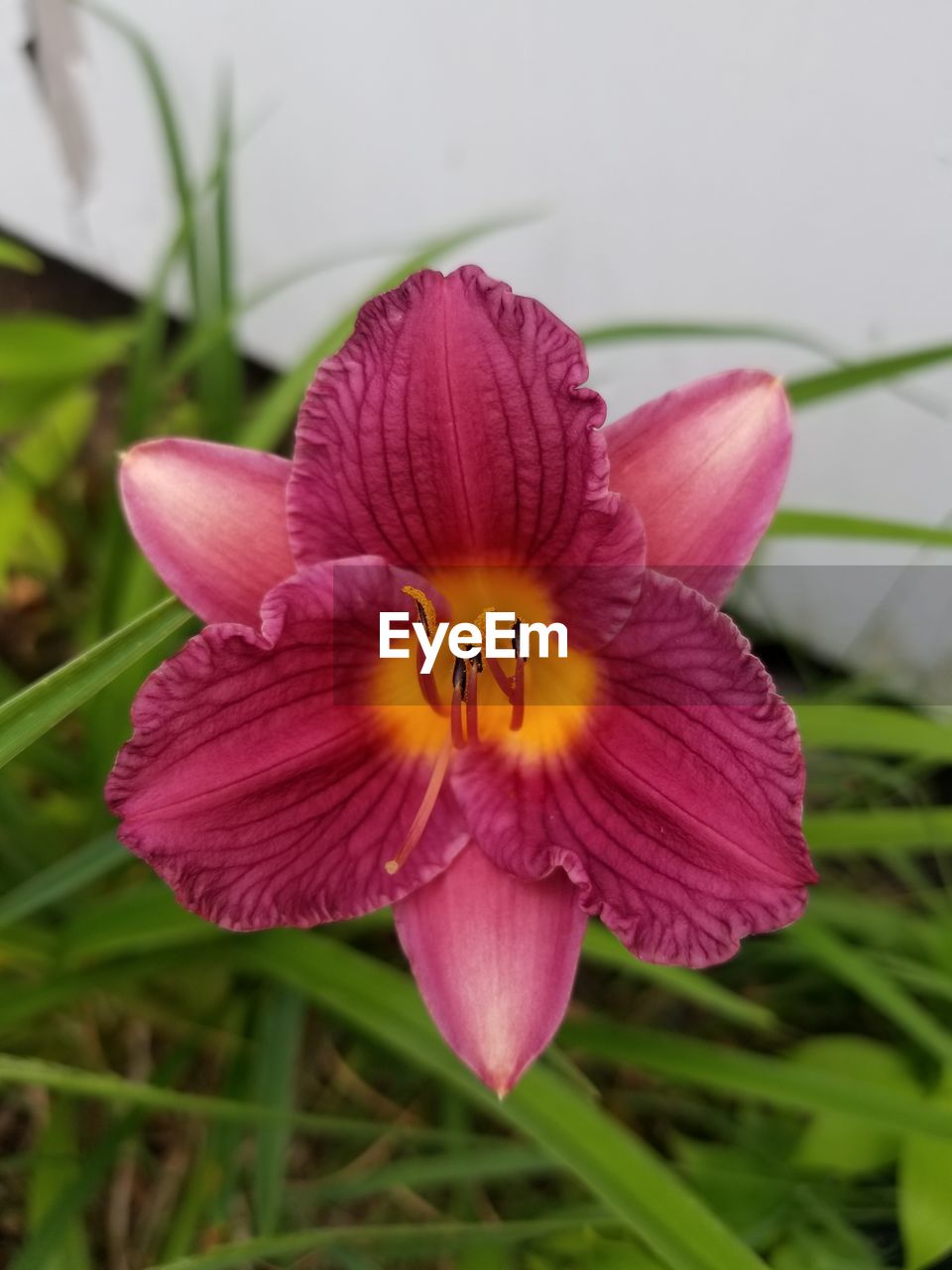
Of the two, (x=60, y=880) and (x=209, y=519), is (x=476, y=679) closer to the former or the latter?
(x=209, y=519)

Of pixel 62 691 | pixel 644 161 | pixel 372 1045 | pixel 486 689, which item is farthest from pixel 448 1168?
pixel 644 161

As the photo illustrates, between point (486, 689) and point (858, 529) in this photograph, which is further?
point (858, 529)

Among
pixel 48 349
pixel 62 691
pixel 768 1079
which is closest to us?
pixel 62 691

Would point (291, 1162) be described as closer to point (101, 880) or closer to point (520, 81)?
point (101, 880)
